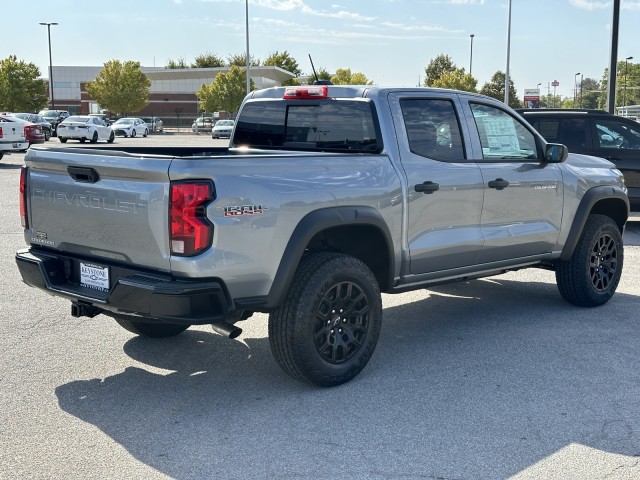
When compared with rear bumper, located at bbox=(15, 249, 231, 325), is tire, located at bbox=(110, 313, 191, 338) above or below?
below

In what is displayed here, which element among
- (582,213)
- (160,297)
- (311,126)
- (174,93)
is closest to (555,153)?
(582,213)

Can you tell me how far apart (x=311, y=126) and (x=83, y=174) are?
1.93m

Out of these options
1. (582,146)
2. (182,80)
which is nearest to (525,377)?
(582,146)

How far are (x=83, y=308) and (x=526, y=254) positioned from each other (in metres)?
3.64

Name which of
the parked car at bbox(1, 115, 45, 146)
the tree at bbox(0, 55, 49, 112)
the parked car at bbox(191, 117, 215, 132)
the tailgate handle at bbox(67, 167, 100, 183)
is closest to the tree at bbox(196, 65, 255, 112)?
the parked car at bbox(191, 117, 215, 132)

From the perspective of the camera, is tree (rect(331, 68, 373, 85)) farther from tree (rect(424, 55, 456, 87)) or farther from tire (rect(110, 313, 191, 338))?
tire (rect(110, 313, 191, 338))

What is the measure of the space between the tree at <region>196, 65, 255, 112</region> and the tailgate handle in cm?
6817

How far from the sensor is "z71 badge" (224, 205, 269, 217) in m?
4.43

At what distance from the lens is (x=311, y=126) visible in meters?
6.09

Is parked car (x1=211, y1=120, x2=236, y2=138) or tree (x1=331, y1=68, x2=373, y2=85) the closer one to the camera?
parked car (x1=211, y1=120, x2=236, y2=138)

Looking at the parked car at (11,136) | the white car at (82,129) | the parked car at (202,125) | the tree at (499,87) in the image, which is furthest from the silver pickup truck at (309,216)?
the tree at (499,87)


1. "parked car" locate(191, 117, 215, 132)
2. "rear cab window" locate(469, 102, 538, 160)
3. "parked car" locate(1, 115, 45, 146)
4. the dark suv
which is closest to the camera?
"rear cab window" locate(469, 102, 538, 160)

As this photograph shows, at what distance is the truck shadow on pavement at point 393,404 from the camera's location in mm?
4082

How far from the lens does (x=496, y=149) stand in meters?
6.48
